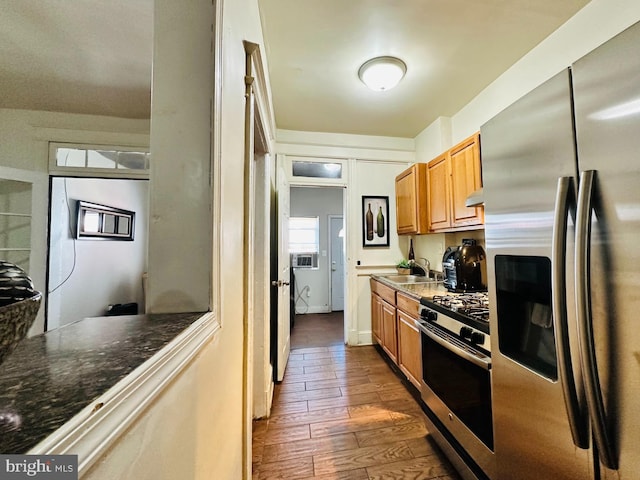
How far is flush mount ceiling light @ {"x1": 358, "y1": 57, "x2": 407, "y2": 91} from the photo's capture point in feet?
6.83

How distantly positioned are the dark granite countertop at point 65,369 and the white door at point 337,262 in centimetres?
476

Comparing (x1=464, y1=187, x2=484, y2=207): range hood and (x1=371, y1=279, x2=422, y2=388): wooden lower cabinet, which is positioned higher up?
(x1=464, y1=187, x2=484, y2=207): range hood

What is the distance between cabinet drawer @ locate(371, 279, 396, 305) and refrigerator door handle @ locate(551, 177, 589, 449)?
176 cm

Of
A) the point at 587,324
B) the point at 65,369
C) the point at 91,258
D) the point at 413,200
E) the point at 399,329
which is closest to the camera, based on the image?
the point at 65,369

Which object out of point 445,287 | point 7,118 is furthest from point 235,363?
point 445,287

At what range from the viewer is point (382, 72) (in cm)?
215

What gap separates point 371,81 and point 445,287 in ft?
6.30

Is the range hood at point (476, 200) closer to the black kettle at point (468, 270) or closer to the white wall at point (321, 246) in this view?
the black kettle at point (468, 270)

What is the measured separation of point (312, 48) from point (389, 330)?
2601 mm

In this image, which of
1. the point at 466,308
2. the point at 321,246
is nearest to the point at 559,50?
the point at 466,308

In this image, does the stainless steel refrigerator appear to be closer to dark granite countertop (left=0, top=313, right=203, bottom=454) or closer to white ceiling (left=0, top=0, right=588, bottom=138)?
dark granite countertop (left=0, top=313, right=203, bottom=454)

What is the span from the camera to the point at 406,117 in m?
2.98

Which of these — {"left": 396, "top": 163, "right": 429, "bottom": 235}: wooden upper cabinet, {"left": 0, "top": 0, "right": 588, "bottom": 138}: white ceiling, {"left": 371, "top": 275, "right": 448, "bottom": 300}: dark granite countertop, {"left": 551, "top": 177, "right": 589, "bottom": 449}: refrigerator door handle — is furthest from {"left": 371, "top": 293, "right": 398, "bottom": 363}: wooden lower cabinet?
{"left": 0, "top": 0, "right": 588, "bottom": 138}: white ceiling

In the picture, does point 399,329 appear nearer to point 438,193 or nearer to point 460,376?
point 460,376
